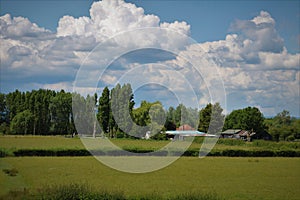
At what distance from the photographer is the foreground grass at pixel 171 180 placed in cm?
2227

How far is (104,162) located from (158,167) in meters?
5.79

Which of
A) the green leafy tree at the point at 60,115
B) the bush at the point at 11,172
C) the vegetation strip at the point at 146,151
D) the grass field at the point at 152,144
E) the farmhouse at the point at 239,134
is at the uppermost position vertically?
the green leafy tree at the point at 60,115

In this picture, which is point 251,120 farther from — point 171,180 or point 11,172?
point 11,172

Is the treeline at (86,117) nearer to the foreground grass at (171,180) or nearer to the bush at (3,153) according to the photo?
the bush at (3,153)

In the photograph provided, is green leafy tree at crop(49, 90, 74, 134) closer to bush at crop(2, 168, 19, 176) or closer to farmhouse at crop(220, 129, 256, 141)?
farmhouse at crop(220, 129, 256, 141)

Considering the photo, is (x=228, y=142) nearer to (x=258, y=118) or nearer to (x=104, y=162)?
(x=104, y=162)

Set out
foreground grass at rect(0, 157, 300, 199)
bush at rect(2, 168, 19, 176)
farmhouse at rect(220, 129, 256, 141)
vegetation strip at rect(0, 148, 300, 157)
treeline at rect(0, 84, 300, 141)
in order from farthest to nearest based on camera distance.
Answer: farmhouse at rect(220, 129, 256, 141)
treeline at rect(0, 84, 300, 141)
vegetation strip at rect(0, 148, 300, 157)
bush at rect(2, 168, 19, 176)
foreground grass at rect(0, 157, 300, 199)

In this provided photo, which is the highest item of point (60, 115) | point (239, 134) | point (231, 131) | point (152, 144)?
point (60, 115)

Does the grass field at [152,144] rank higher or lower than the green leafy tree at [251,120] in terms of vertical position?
lower

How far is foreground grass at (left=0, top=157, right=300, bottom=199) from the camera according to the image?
2227 centimetres

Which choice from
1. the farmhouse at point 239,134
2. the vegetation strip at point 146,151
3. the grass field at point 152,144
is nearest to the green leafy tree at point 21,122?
the grass field at point 152,144

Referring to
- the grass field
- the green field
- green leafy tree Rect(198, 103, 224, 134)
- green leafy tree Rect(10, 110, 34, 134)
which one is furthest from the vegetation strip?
green leafy tree Rect(10, 110, 34, 134)

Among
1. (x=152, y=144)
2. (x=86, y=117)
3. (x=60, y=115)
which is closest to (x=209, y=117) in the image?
(x=86, y=117)

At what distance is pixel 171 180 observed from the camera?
90.0ft
